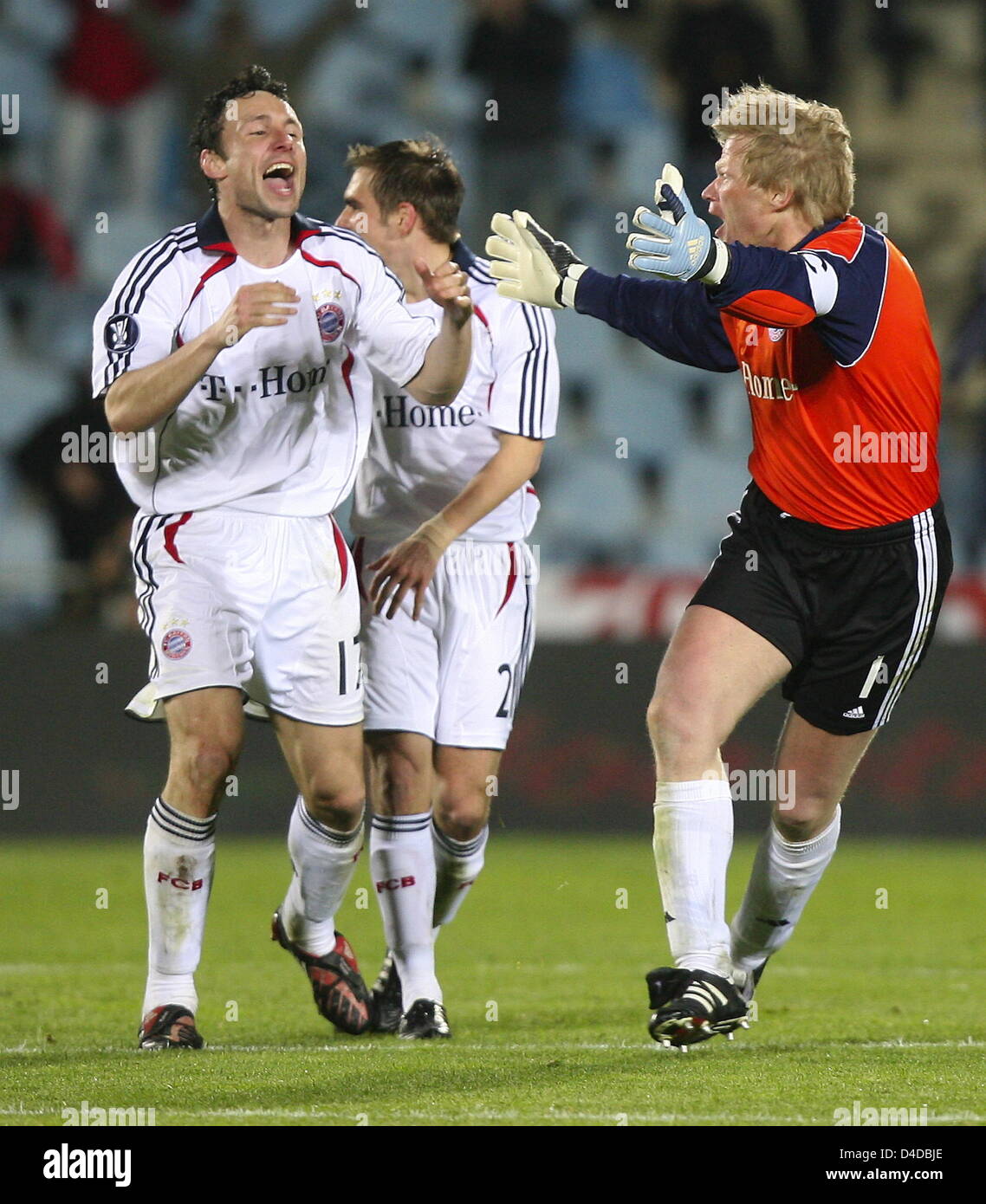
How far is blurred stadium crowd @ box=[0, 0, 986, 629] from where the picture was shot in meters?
13.0

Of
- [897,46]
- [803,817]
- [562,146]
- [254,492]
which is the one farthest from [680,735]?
[897,46]

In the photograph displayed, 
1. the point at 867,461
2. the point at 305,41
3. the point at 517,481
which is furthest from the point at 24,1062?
the point at 305,41

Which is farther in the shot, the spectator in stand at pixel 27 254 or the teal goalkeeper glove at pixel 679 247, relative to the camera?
the spectator in stand at pixel 27 254

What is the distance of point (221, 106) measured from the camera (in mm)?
5375

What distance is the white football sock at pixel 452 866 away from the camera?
595 cm

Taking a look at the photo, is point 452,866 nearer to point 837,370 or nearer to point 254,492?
point 254,492

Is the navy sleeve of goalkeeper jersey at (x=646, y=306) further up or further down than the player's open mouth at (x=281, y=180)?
further down

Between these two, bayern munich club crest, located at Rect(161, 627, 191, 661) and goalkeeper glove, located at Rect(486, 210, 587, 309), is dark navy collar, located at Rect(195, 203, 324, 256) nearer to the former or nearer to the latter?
goalkeeper glove, located at Rect(486, 210, 587, 309)

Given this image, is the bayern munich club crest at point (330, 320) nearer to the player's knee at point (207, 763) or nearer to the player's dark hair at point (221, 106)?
the player's dark hair at point (221, 106)

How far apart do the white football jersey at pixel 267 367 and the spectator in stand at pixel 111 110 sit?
8659 mm

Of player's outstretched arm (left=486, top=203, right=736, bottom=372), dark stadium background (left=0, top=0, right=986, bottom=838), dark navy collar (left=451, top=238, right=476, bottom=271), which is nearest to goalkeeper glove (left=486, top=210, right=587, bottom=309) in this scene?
player's outstretched arm (left=486, top=203, right=736, bottom=372)

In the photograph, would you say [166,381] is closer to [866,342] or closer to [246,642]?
[246,642]

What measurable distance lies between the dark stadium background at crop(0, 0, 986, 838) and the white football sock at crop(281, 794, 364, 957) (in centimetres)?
547

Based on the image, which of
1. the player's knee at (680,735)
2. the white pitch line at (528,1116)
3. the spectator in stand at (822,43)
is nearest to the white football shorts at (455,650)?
the player's knee at (680,735)
